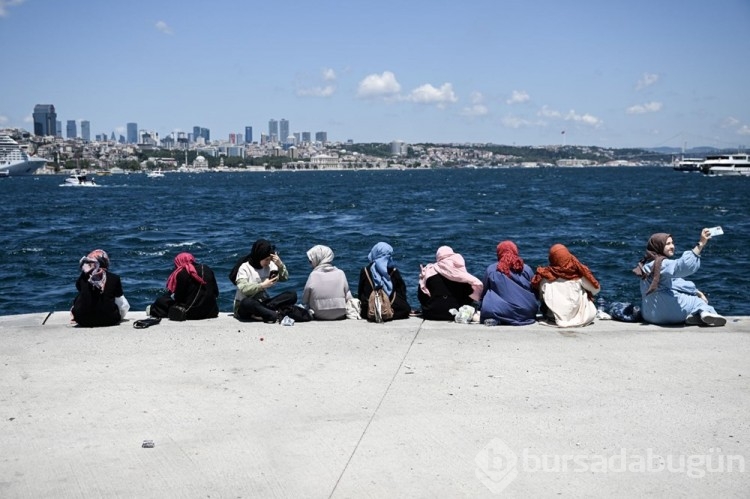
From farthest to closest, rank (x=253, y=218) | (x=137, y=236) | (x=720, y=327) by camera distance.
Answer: (x=253, y=218) → (x=137, y=236) → (x=720, y=327)

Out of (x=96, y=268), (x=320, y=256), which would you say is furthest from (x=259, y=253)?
(x=96, y=268)

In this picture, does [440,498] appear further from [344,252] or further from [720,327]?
[344,252]

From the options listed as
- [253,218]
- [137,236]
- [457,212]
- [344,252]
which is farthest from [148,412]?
[457,212]

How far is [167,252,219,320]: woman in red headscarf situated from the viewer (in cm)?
820

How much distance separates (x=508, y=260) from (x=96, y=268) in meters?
4.52

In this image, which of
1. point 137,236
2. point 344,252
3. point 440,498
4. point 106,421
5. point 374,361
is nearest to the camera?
point 440,498

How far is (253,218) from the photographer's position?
4309cm

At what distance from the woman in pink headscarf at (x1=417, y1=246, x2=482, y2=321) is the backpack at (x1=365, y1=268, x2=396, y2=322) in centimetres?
39

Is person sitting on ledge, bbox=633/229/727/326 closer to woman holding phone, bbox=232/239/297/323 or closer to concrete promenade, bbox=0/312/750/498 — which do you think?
concrete promenade, bbox=0/312/750/498

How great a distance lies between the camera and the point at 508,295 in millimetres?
7988

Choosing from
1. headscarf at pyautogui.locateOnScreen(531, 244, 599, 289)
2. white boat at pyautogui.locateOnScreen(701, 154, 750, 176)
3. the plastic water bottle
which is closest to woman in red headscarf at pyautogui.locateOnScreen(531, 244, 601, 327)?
headscarf at pyautogui.locateOnScreen(531, 244, 599, 289)

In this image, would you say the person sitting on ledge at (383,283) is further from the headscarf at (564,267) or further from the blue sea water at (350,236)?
the blue sea water at (350,236)

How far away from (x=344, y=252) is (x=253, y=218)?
1819cm

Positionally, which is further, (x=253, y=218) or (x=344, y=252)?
(x=253, y=218)
